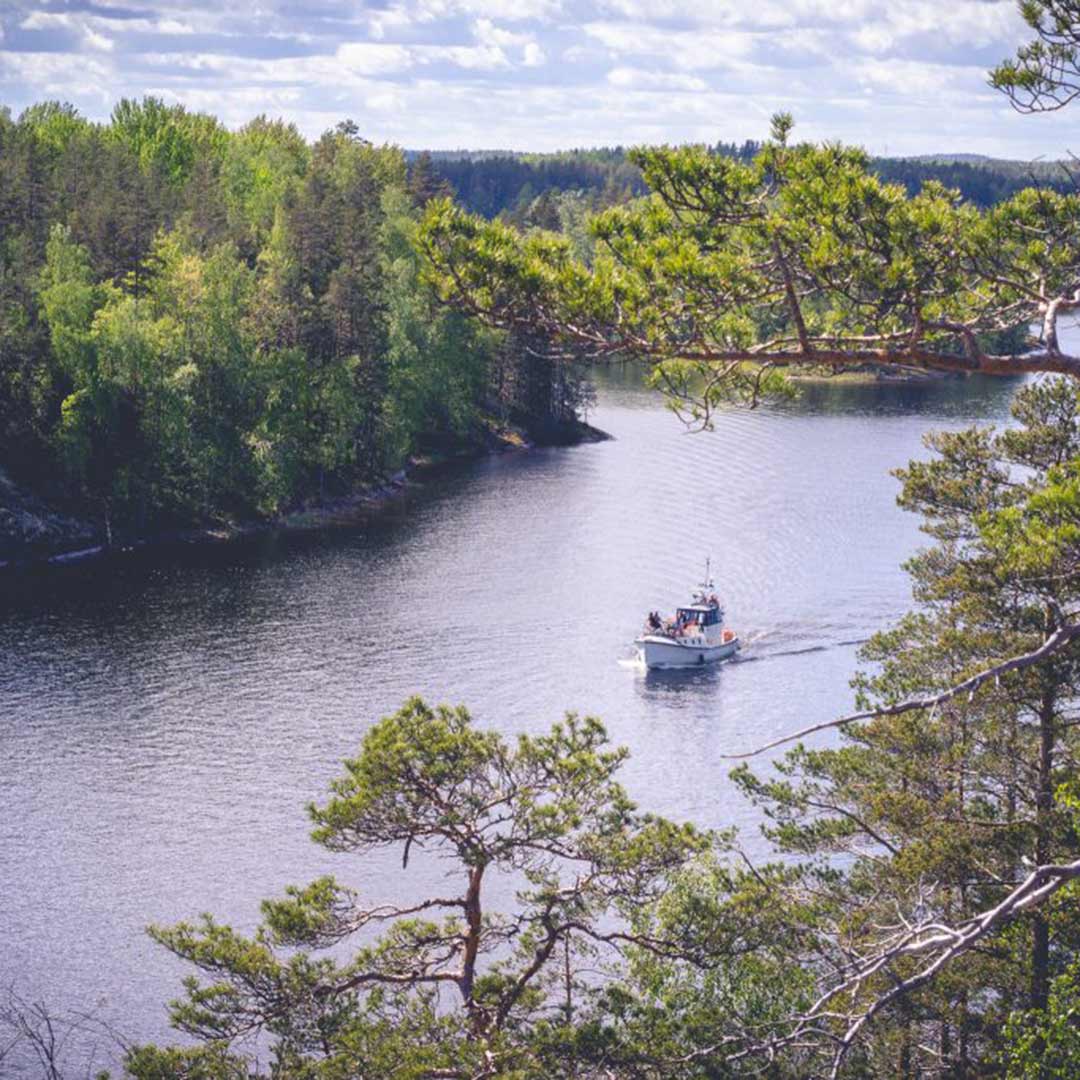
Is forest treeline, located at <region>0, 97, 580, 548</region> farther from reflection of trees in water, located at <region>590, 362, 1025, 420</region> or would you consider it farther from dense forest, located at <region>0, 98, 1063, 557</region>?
reflection of trees in water, located at <region>590, 362, 1025, 420</region>

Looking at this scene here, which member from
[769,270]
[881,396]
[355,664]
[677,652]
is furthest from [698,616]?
[881,396]

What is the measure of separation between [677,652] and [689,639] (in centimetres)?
61

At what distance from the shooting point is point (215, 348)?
72.2 metres

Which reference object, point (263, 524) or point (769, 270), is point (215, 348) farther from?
point (769, 270)

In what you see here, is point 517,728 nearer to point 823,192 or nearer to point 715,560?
point 715,560

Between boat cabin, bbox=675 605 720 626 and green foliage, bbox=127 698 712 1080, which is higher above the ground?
green foliage, bbox=127 698 712 1080

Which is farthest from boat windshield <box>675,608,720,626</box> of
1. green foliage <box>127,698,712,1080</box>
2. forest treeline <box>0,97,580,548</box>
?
green foliage <box>127,698,712,1080</box>

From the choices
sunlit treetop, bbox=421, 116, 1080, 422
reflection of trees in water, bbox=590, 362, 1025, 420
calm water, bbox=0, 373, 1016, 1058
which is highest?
sunlit treetop, bbox=421, 116, 1080, 422

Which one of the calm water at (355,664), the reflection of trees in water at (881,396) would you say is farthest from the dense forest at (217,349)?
the reflection of trees in water at (881,396)

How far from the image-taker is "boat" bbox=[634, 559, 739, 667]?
52094 millimetres

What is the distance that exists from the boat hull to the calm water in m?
0.84

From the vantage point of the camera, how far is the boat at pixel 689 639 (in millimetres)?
52094

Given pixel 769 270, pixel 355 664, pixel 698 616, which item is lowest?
pixel 355 664

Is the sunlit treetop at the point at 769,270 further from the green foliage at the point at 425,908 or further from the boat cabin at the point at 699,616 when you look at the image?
the boat cabin at the point at 699,616
